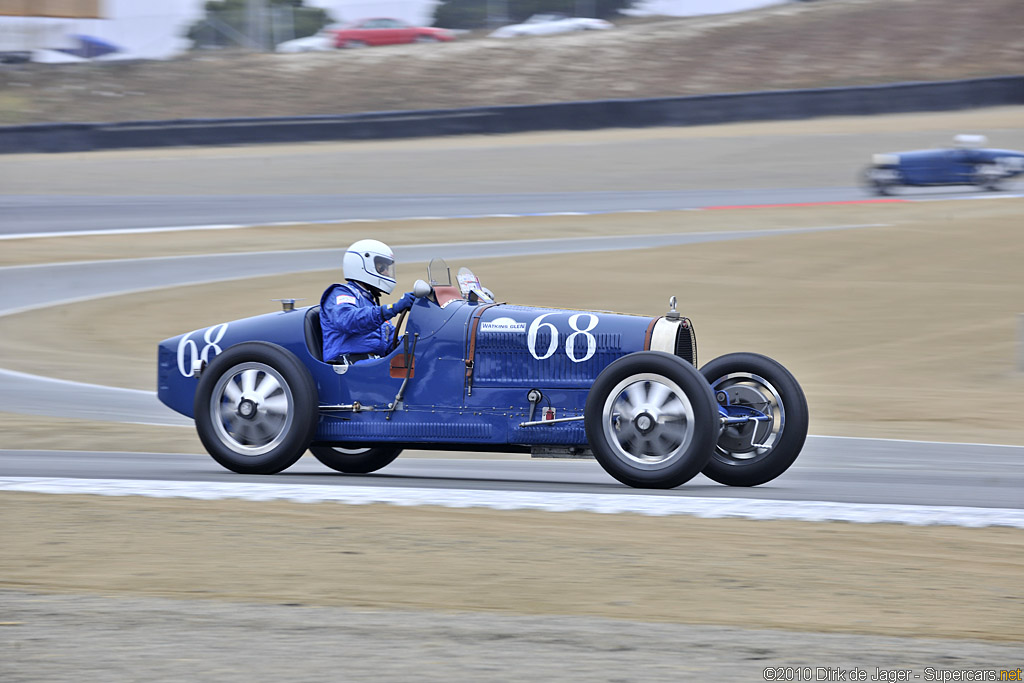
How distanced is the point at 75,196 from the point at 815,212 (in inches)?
578

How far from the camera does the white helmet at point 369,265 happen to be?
27.2 feet

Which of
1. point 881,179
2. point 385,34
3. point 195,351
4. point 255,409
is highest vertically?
point 385,34

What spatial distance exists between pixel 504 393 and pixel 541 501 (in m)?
0.82

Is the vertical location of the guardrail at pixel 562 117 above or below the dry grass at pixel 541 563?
above

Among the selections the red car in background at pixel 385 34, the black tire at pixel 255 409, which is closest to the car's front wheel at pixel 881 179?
the black tire at pixel 255 409

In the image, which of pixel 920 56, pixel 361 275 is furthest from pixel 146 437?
pixel 920 56

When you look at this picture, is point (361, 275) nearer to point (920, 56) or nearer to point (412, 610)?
point (412, 610)

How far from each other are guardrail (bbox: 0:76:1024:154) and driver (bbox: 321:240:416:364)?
83.0ft

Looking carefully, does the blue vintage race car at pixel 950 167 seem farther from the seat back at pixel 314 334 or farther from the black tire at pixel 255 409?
the black tire at pixel 255 409

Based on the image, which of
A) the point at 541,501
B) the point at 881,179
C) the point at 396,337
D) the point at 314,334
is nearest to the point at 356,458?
the point at 314,334

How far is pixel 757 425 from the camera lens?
766 cm

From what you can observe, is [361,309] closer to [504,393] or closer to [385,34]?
[504,393]

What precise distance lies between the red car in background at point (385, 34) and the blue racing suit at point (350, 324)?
41.1 m

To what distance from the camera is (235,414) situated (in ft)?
26.6
